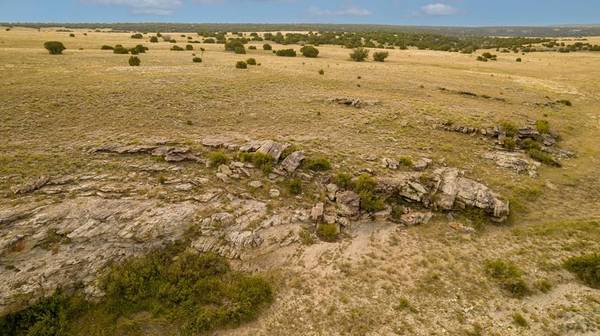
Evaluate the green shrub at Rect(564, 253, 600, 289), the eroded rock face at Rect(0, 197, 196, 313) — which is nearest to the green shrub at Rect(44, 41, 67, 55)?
the eroded rock face at Rect(0, 197, 196, 313)

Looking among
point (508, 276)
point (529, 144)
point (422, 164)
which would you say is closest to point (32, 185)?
point (422, 164)

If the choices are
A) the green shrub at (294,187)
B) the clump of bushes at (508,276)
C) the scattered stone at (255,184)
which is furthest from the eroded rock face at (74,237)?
the clump of bushes at (508,276)

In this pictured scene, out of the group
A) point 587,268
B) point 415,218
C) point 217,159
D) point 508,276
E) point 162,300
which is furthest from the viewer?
point 217,159

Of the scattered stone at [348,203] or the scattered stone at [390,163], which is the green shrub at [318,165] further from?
the scattered stone at [390,163]

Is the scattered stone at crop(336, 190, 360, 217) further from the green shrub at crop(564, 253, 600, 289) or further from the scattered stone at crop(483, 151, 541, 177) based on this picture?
the scattered stone at crop(483, 151, 541, 177)

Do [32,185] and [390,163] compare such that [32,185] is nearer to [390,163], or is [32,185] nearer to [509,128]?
[390,163]

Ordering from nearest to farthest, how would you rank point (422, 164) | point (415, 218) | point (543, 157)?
point (415, 218) → point (422, 164) → point (543, 157)
